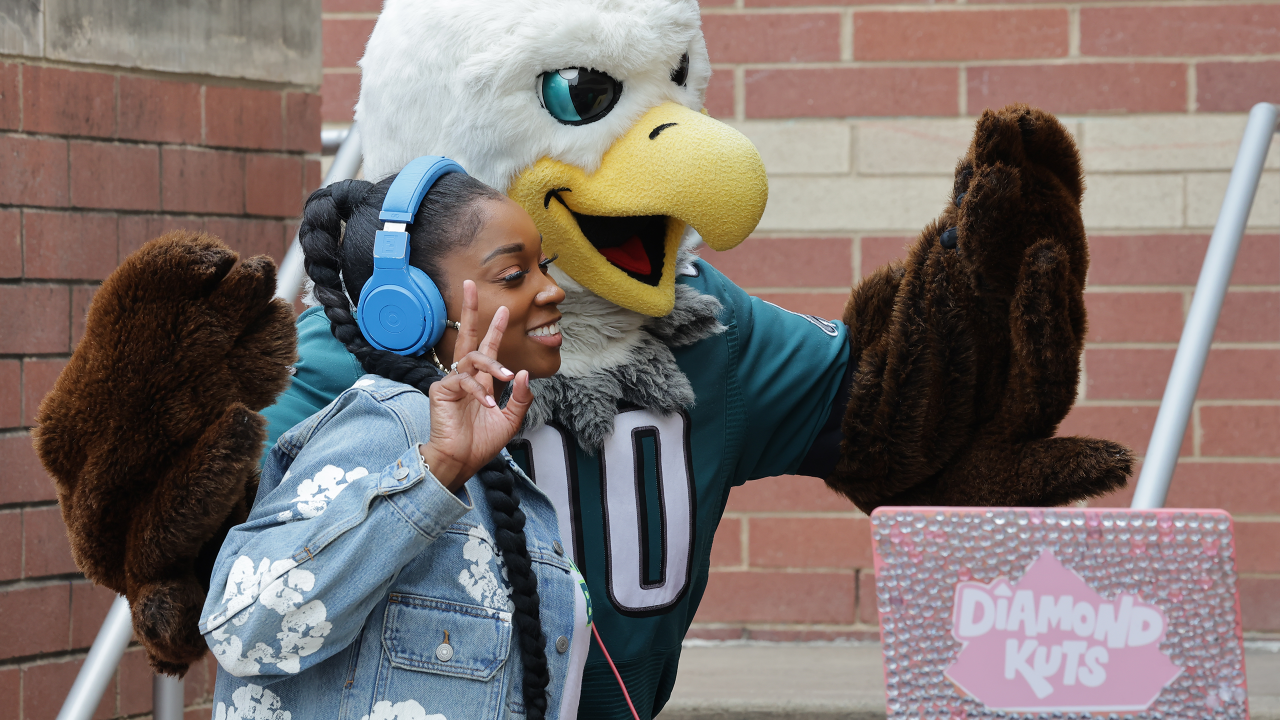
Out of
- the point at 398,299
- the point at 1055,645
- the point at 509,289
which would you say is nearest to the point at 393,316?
the point at 398,299

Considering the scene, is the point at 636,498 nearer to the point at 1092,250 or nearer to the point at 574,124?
the point at 574,124

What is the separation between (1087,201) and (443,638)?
2.21m

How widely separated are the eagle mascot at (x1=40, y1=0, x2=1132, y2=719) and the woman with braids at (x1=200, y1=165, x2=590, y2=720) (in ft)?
0.44

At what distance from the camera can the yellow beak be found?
1417mm

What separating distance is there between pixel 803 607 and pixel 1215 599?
2145mm

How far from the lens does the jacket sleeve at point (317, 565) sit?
107 centimetres

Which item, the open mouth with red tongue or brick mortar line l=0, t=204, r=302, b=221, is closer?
the open mouth with red tongue

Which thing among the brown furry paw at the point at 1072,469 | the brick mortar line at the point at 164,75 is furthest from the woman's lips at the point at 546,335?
the brick mortar line at the point at 164,75

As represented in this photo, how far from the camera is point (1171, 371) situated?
185 cm

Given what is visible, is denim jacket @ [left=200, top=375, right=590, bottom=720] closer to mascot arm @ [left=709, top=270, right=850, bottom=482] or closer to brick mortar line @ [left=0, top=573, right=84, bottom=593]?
mascot arm @ [left=709, top=270, right=850, bottom=482]

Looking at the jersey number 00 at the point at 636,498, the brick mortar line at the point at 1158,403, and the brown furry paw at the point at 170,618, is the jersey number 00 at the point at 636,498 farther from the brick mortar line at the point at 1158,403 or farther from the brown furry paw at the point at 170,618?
the brick mortar line at the point at 1158,403

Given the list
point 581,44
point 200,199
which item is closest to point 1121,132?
point 581,44

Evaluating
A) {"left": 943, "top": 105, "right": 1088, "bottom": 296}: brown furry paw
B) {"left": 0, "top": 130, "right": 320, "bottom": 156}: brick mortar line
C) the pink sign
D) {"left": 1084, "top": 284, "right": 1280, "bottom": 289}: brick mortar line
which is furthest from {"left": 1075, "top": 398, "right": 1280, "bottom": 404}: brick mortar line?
the pink sign

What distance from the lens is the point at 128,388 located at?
1.21m
